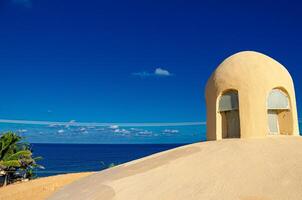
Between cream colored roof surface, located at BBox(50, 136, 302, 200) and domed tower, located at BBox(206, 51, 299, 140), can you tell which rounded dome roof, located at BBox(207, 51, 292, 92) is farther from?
cream colored roof surface, located at BBox(50, 136, 302, 200)

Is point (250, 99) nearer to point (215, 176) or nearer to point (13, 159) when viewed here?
point (215, 176)

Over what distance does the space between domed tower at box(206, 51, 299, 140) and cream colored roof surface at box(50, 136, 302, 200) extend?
214 centimetres

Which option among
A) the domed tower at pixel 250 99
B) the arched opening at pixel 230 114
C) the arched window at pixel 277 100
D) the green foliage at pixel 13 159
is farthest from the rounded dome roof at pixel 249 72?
the green foliage at pixel 13 159

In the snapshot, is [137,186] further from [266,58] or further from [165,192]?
[266,58]

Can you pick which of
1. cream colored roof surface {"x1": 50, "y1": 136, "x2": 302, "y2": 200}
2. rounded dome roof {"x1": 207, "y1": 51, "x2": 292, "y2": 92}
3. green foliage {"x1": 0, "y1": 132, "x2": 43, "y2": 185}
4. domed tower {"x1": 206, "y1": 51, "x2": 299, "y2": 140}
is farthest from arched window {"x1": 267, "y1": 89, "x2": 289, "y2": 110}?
green foliage {"x1": 0, "y1": 132, "x2": 43, "y2": 185}

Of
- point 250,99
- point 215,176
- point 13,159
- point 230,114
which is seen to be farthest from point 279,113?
point 13,159

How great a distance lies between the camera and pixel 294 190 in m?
6.90

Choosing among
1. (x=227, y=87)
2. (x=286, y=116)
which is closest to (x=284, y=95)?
(x=286, y=116)

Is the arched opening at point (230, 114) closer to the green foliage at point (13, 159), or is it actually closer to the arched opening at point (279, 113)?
the arched opening at point (279, 113)

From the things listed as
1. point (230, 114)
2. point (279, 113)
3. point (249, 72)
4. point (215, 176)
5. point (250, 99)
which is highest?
point (249, 72)

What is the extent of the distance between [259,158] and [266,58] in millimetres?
6996

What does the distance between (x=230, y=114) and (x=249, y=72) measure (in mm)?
2126

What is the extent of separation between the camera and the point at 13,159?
25.9 m

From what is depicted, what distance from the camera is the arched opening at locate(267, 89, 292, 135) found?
13637mm
